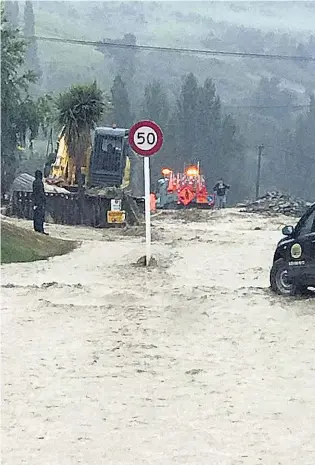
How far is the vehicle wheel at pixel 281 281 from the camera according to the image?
12.2 m

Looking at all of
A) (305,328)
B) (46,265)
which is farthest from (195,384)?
(46,265)

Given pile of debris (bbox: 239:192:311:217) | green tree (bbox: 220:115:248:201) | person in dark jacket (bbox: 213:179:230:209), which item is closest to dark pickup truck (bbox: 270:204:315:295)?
pile of debris (bbox: 239:192:311:217)

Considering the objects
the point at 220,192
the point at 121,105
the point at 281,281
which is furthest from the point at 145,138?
the point at 121,105

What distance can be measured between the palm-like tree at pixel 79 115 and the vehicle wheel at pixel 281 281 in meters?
24.3

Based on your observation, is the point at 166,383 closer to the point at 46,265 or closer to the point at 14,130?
the point at 46,265

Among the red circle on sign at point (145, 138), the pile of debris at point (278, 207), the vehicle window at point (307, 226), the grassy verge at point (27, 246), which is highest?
the red circle on sign at point (145, 138)

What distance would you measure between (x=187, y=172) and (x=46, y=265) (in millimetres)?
32358

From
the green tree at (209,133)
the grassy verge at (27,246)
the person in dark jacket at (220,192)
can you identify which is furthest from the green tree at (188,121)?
the grassy verge at (27,246)

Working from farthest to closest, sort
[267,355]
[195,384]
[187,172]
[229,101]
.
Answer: [229,101] < [187,172] < [267,355] < [195,384]

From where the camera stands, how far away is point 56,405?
675 cm

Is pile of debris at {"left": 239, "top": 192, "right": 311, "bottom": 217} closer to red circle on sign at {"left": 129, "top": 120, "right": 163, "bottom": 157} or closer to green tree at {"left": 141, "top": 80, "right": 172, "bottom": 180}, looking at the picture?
red circle on sign at {"left": 129, "top": 120, "right": 163, "bottom": 157}

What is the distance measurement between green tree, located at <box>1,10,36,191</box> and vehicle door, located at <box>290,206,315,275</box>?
29772mm

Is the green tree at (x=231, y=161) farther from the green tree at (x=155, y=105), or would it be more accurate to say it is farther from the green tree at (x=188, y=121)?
the green tree at (x=155, y=105)

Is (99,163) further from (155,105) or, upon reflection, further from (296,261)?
(155,105)
